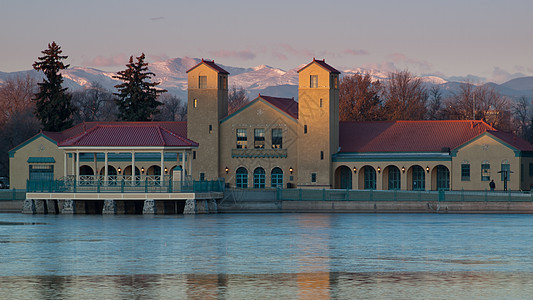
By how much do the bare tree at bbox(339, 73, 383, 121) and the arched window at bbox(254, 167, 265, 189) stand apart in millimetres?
29881

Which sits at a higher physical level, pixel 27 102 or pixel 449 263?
pixel 27 102

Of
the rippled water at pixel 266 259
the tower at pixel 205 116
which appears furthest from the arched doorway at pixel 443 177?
the rippled water at pixel 266 259

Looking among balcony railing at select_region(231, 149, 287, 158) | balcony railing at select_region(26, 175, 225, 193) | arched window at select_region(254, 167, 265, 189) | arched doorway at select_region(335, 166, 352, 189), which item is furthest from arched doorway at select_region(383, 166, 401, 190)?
balcony railing at select_region(26, 175, 225, 193)

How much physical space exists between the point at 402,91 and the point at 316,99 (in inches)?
1763

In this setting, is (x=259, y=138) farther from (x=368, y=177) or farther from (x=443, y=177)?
(x=443, y=177)

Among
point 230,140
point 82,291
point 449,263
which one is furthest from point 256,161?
point 82,291

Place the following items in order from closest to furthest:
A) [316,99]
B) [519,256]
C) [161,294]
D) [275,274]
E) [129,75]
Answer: [161,294] < [275,274] < [519,256] < [316,99] < [129,75]

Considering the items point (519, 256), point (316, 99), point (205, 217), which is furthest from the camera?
point (316, 99)

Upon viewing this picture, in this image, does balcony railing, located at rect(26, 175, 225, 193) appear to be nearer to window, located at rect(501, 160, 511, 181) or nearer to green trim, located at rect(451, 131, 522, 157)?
green trim, located at rect(451, 131, 522, 157)

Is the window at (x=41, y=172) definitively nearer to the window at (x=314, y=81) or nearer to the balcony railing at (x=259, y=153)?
the balcony railing at (x=259, y=153)

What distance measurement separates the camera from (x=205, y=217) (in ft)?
206

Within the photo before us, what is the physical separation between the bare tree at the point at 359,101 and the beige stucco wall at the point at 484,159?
34.2 meters

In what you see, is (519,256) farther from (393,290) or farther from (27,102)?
(27,102)

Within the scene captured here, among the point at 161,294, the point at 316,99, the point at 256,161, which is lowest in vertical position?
the point at 161,294
